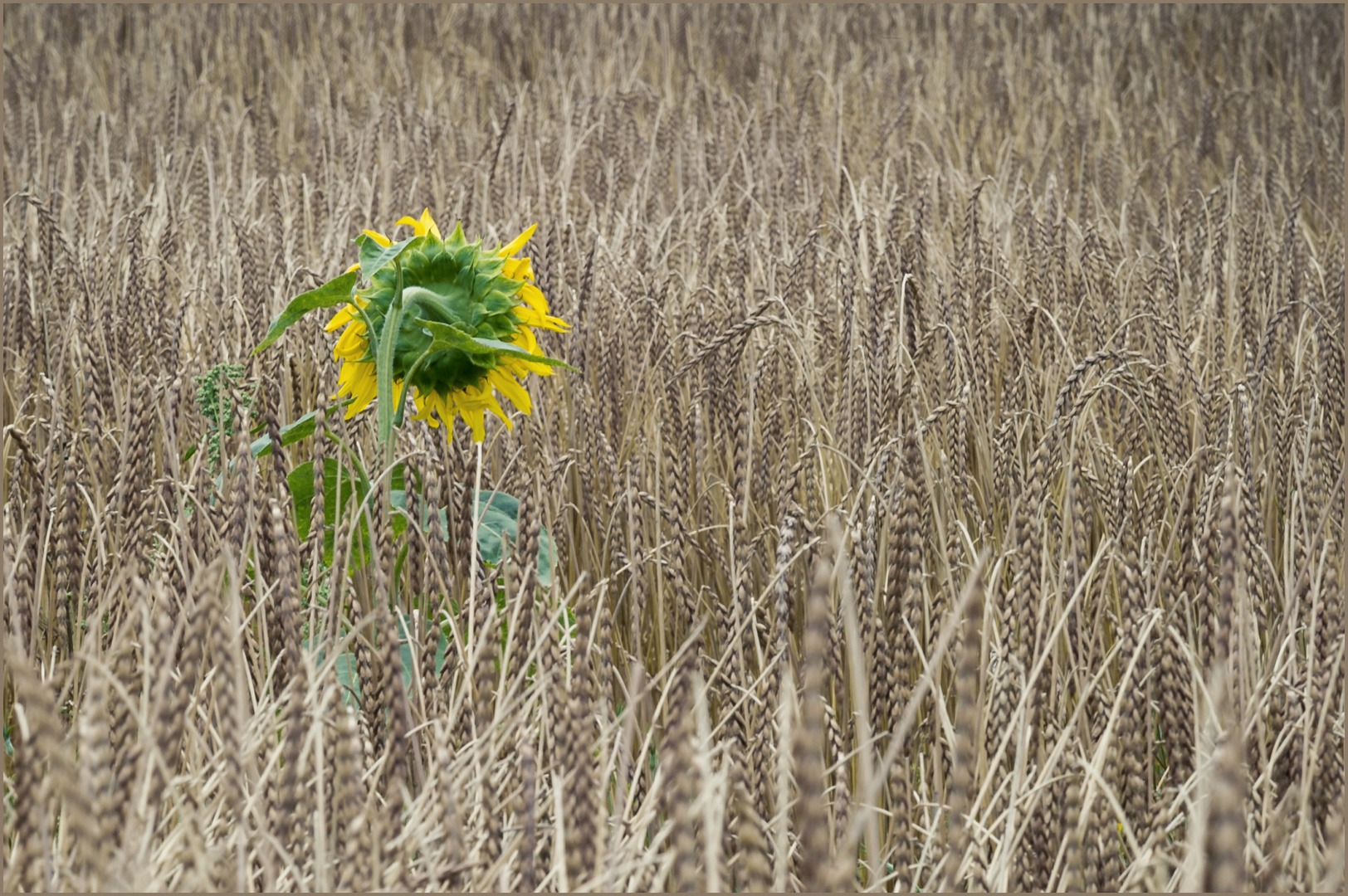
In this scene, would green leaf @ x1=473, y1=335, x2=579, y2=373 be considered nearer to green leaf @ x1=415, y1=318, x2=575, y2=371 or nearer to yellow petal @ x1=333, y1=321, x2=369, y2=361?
green leaf @ x1=415, y1=318, x2=575, y2=371

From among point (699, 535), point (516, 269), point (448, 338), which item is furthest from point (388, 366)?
point (699, 535)

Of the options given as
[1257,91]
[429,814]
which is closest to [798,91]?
[1257,91]

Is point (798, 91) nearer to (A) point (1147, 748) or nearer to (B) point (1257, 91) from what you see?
(B) point (1257, 91)

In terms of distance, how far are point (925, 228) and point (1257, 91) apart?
2.07 metres

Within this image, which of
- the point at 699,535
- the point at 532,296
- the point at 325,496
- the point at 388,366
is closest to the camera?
the point at 388,366

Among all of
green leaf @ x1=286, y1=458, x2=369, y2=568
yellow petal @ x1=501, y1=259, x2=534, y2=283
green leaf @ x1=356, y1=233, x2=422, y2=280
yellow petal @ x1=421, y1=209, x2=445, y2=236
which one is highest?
yellow petal @ x1=421, y1=209, x2=445, y2=236

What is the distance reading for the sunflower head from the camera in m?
0.84

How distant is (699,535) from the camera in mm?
1230

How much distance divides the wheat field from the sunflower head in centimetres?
6

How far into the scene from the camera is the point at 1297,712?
83 centimetres

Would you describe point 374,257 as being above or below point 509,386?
above

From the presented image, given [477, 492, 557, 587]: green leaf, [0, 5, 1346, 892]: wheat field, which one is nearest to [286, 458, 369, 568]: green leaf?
[0, 5, 1346, 892]: wheat field

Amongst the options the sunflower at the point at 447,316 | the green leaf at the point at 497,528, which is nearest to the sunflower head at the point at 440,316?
the sunflower at the point at 447,316

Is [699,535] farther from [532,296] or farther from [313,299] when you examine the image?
[313,299]
